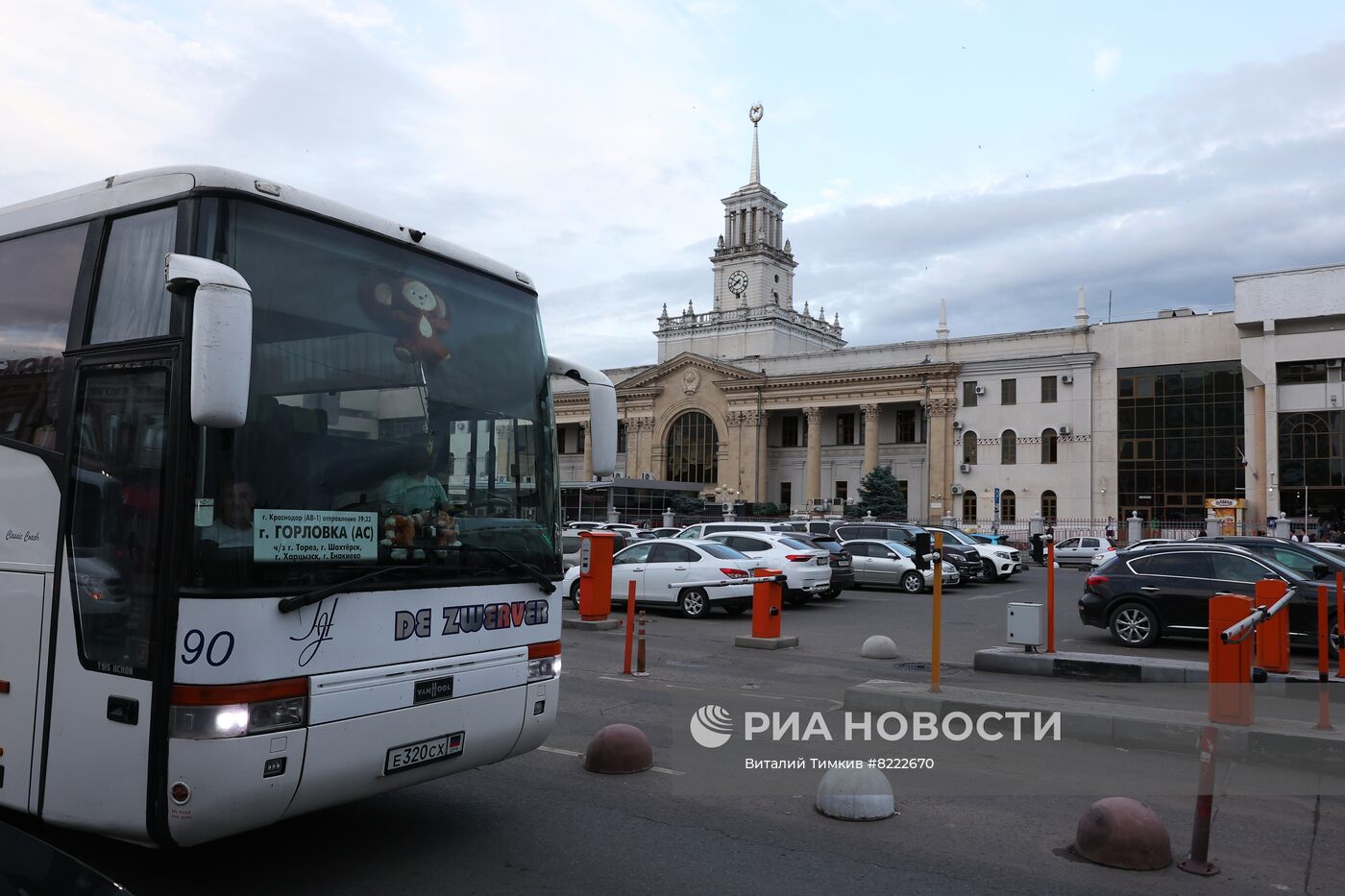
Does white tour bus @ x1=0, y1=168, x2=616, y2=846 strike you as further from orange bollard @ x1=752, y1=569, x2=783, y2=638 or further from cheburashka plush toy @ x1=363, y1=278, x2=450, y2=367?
orange bollard @ x1=752, y1=569, x2=783, y2=638

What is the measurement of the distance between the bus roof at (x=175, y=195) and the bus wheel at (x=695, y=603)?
13.9 metres

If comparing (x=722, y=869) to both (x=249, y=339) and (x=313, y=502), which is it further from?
(x=249, y=339)

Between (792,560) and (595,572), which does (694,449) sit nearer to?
(792,560)

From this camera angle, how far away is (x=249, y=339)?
4.23m

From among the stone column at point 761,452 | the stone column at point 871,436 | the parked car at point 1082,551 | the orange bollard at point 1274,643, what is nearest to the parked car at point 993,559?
the parked car at point 1082,551

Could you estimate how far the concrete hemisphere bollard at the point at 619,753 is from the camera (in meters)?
7.28

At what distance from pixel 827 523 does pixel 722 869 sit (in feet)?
107

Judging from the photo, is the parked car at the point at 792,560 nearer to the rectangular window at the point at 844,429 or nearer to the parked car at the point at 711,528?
the parked car at the point at 711,528

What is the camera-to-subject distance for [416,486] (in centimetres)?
518

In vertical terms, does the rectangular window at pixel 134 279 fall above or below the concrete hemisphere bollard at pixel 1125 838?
above

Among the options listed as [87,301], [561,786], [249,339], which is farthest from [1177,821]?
[87,301]

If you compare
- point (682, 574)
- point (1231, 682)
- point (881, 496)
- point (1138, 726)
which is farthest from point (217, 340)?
point (881, 496)

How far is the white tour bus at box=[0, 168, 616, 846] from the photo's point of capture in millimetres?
4305

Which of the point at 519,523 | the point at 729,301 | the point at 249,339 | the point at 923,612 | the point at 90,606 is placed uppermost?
the point at 729,301
